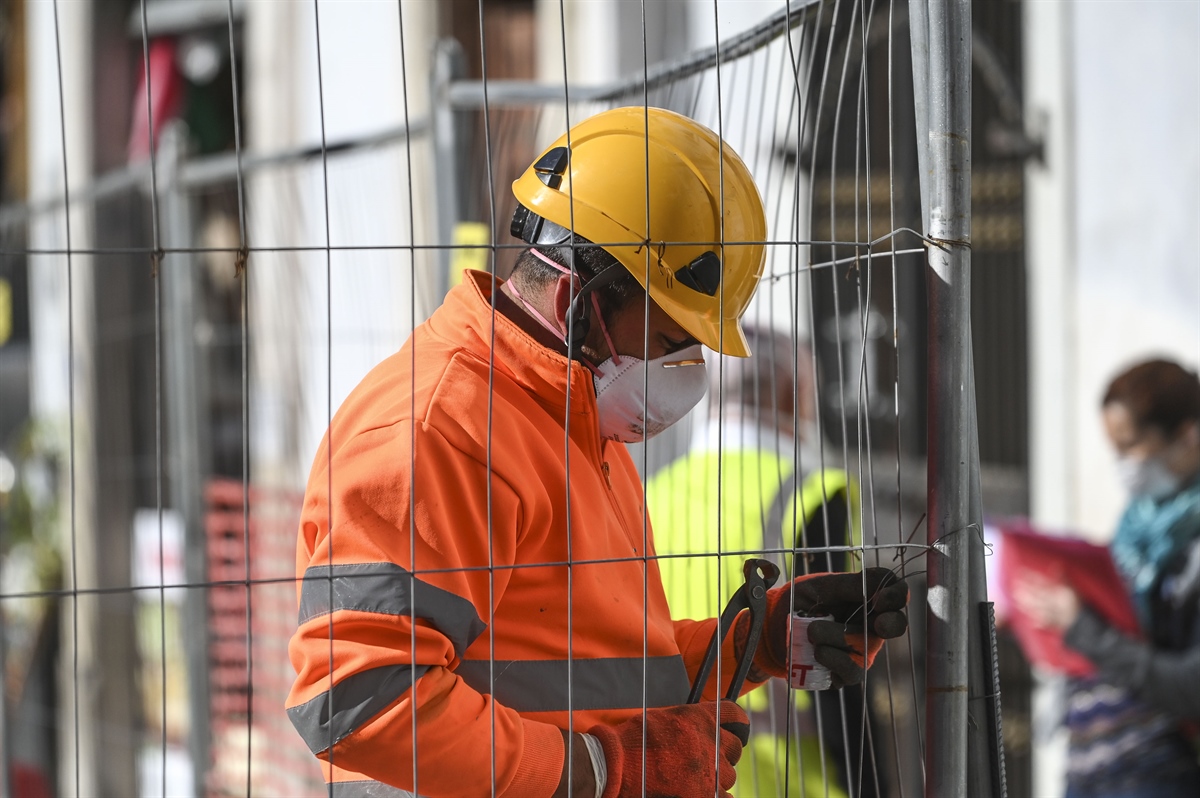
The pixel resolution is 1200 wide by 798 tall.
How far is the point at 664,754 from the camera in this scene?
1.76 meters

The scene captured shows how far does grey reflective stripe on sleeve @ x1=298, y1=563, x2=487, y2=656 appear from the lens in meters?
1.62

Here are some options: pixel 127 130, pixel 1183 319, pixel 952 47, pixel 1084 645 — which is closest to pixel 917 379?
pixel 1183 319

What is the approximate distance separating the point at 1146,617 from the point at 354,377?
12.4ft

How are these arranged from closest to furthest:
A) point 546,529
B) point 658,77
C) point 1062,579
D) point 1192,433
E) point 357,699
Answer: point 357,699 < point 546,529 < point 658,77 < point 1192,433 < point 1062,579

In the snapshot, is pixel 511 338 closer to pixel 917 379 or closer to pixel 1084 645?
pixel 1084 645

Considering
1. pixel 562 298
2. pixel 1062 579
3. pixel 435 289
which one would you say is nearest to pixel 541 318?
pixel 562 298

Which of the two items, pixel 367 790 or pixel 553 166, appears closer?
pixel 367 790

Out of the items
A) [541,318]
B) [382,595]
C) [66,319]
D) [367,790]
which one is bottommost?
[367,790]

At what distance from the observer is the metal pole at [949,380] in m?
1.79

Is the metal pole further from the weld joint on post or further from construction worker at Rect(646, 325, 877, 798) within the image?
construction worker at Rect(646, 325, 877, 798)

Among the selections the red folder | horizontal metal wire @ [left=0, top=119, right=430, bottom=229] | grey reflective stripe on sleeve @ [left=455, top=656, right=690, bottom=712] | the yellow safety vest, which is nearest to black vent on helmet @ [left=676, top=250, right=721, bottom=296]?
grey reflective stripe on sleeve @ [left=455, top=656, right=690, bottom=712]

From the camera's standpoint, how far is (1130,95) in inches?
223

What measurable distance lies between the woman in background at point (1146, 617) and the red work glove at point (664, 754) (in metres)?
2.41

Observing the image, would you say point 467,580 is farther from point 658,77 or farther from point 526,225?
point 658,77
